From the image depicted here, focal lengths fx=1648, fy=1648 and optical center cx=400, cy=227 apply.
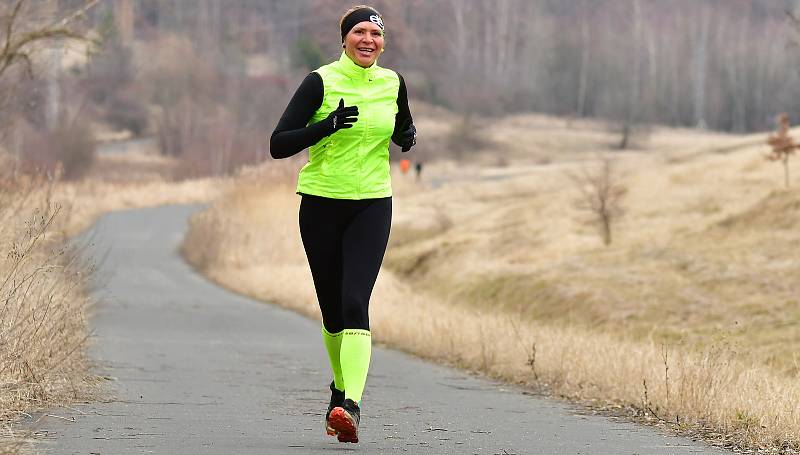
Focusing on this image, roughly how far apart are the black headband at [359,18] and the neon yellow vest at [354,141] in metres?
0.16

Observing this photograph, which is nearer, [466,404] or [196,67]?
[466,404]

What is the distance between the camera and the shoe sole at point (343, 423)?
26.0 feet

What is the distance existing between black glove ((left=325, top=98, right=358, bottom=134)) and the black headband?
46cm

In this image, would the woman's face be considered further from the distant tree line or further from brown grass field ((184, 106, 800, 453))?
the distant tree line

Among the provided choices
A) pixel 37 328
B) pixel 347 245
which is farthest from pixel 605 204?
pixel 347 245

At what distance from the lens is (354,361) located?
8.29m

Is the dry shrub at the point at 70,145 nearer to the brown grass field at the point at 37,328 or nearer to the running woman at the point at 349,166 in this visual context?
the brown grass field at the point at 37,328

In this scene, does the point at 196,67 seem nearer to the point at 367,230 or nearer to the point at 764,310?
the point at 764,310

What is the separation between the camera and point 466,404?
37.1 feet

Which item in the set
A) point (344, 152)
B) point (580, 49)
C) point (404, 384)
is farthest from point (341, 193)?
point (580, 49)

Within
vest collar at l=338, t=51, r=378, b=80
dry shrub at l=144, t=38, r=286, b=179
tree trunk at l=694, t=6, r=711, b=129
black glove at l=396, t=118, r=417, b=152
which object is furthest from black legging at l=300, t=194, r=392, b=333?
tree trunk at l=694, t=6, r=711, b=129

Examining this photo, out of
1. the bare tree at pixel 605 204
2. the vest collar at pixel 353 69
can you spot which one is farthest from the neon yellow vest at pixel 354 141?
the bare tree at pixel 605 204

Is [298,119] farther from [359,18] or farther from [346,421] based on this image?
[346,421]

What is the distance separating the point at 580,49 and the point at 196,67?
38677 mm
